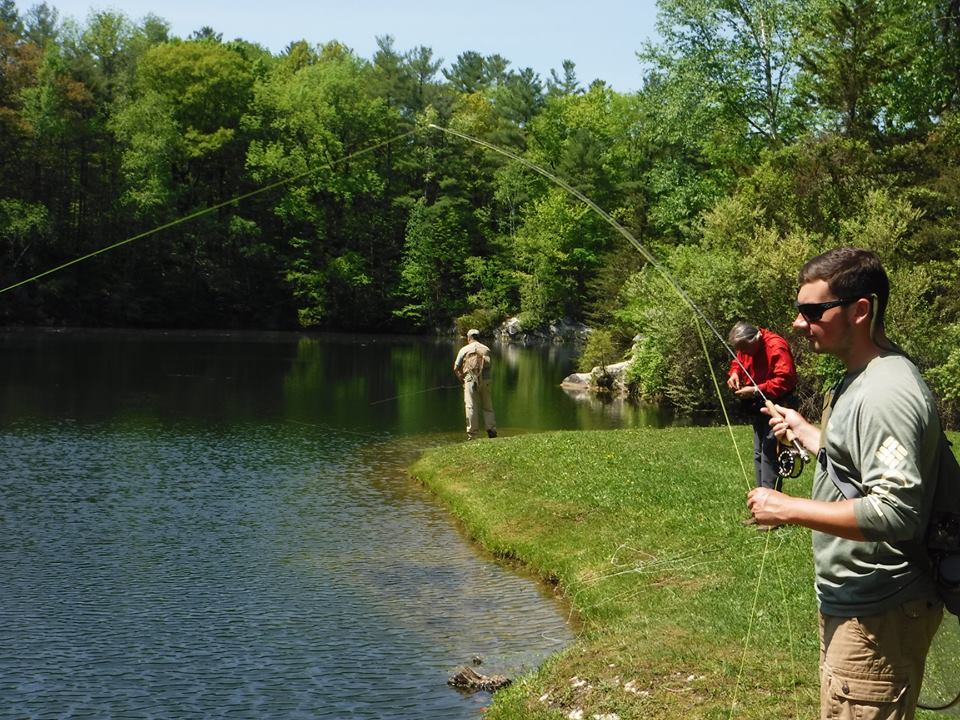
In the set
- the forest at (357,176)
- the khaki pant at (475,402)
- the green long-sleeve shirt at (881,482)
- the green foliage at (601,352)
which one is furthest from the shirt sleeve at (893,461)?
the green foliage at (601,352)

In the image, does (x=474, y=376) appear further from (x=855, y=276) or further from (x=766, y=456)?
(x=855, y=276)

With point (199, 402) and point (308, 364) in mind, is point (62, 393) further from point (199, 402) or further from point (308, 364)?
point (308, 364)

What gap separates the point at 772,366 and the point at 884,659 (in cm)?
881

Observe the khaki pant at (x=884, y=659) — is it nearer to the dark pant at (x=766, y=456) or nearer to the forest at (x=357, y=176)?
the dark pant at (x=766, y=456)

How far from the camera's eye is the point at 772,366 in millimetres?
12555

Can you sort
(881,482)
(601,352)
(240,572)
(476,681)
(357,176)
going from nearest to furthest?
(881,482)
(476,681)
(240,572)
(601,352)
(357,176)

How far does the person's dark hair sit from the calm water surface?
576cm

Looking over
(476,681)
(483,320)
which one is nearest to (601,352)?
(483,320)

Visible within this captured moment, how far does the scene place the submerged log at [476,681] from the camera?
9188 millimetres

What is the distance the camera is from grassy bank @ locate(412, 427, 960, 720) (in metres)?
7.91

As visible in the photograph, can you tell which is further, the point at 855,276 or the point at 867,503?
the point at 855,276

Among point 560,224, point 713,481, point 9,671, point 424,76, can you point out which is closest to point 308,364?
point 560,224

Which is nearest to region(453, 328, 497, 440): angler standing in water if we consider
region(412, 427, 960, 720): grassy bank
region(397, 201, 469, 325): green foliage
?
region(412, 427, 960, 720): grassy bank

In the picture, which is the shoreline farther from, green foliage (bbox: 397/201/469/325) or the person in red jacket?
green foliage (bbox: 397/201/469/325)
